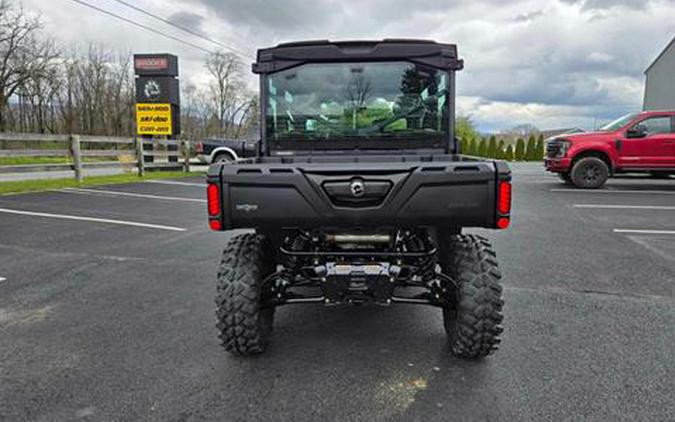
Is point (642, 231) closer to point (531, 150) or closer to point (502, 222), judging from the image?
point (502, 222)

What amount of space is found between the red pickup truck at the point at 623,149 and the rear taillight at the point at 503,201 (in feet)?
32.8

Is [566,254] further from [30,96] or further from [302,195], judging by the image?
[30,96]

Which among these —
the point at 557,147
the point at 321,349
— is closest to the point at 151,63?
the point at 557,147

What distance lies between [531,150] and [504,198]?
84.9 feet

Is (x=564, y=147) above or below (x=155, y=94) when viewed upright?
below

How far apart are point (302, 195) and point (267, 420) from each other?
1.14 m

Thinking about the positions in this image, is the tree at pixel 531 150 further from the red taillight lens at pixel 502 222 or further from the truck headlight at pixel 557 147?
the red taillight lens at pixel 502 222

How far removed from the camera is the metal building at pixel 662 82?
20.6m

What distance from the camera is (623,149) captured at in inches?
406

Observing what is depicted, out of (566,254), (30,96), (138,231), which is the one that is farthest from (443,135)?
(30,96)

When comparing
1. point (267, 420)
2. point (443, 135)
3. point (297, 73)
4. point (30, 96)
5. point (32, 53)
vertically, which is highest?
point (32, 53)

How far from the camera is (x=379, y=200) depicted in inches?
86.8

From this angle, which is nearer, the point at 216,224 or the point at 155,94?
the point at 216,224

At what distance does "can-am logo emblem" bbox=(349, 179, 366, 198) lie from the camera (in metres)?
2.18
